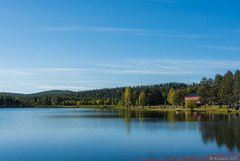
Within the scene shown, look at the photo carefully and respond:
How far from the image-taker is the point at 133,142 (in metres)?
34.9

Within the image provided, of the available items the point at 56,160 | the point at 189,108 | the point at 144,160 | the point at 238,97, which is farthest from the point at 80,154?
the point at 189,108

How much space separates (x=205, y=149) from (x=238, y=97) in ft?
276

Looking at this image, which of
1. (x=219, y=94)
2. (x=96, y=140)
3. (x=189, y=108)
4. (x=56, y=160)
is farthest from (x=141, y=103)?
(x=56, y=160)

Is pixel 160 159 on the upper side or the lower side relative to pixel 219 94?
lower

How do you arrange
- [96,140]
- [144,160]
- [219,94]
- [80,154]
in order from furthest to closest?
[219,94], [96,140], [80,154], [144,160]

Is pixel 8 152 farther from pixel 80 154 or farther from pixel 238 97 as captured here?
pixel 238 97

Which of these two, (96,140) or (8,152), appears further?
(96,140)

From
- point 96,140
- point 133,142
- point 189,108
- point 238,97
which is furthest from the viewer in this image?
point 189,108

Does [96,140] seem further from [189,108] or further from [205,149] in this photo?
[189,108]

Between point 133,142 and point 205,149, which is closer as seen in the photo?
point 205,149

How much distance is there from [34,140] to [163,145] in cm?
1864

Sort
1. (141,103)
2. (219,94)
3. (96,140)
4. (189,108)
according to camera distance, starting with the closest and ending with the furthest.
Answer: (96,140), (219,94), (189,108), (141,103)

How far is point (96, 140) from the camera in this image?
3725 cm

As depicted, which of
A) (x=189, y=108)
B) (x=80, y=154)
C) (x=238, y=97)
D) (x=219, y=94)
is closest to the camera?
(x=80, y=154)
